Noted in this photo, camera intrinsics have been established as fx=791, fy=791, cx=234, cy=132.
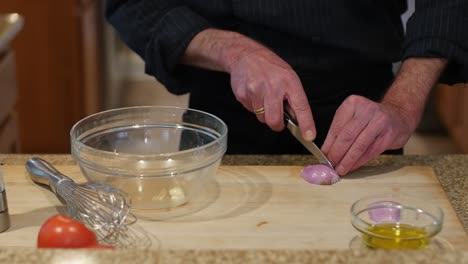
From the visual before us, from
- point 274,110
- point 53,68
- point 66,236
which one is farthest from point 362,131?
point 53,68

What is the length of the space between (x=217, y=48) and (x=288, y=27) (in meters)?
0.16

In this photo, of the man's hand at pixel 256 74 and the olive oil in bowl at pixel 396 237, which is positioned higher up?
the man's hand at pixel 256 74

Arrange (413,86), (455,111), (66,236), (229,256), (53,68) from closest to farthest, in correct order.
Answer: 1. (229,256)
2. (66,236)
3. (413,86)
4. (53,68)
5. (455,111)

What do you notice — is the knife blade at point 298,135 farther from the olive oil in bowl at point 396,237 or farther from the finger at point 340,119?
the olive oil in bowl at point 396,237

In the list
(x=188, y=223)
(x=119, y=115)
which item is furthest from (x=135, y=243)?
(x=119, y=115)

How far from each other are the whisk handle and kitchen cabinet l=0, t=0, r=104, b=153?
183 cm

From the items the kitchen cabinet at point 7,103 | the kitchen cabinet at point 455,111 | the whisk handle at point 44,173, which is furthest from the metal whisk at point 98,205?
the kitchen cabinet at point 455,111

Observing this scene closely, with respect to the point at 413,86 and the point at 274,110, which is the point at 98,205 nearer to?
the point at 274,110

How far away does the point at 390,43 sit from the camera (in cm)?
148

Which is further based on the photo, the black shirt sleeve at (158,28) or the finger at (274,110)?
the black shirt sleeve at (158,28)

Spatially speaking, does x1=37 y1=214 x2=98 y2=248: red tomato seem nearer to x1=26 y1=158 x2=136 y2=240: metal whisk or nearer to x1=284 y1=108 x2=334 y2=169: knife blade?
x1=26 y1=158 x2=136 y2=240: metal whisk

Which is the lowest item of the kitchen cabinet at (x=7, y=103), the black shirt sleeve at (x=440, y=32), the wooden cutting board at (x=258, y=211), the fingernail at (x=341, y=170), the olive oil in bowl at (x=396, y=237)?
A: the kitchen cabinet at (x=7, y=103)

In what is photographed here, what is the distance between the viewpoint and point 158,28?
4.51ft

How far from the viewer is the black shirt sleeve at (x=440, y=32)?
1.29m
